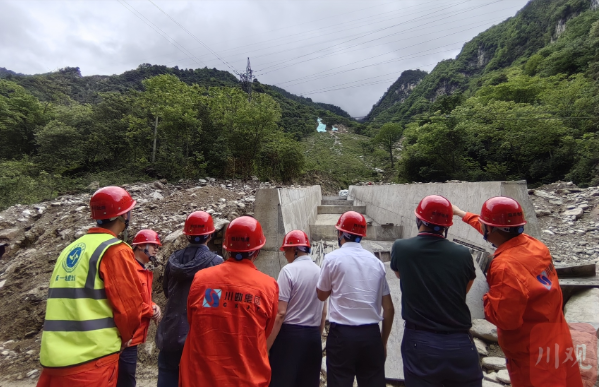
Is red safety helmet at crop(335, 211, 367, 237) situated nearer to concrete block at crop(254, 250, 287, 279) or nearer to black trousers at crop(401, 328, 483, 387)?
black trousers at crop(401, 328, 483, 387)

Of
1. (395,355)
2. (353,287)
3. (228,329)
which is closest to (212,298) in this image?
(228,329)

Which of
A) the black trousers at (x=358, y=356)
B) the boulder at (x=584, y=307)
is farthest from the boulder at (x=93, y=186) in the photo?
the boulder at (x=584, y=307)

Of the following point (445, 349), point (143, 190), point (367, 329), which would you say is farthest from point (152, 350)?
point (143, 190)

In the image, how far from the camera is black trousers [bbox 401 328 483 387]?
1646 mm

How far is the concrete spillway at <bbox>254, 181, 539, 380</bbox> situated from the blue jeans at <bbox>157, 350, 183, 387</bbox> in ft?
7.68

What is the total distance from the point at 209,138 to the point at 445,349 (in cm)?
1470

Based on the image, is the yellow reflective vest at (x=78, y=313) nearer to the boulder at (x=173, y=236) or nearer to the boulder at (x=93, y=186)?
the boulder at (x=173, y=236)

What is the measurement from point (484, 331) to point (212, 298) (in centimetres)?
362

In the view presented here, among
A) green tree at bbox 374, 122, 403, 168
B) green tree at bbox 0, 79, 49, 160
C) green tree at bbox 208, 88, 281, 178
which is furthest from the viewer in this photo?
green tree at bbox 374, 122, 403, 168

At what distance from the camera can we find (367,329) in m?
2.01

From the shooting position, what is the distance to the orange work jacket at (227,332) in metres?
1.48

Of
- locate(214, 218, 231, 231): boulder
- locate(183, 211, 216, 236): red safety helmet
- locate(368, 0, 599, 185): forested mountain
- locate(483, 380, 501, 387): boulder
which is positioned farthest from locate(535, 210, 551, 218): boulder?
locate(183, 211, 216, 236): red safety helmet

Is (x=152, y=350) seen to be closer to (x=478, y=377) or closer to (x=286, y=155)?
(x=478, y=377)

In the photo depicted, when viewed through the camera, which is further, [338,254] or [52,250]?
[52,250]
